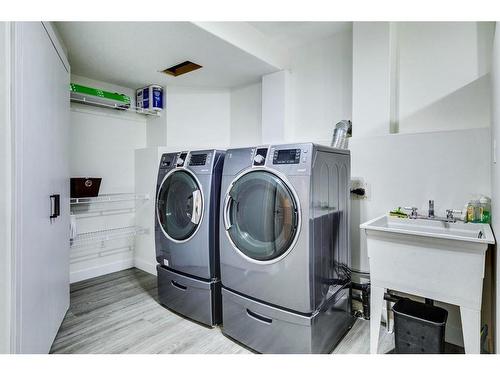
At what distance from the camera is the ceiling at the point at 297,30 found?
2492mm

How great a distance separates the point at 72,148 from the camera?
2928 millimetres

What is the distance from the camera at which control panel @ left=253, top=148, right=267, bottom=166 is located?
1699 mm

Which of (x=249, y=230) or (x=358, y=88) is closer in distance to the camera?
(x=249, y=230)

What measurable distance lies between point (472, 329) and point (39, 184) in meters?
2.36

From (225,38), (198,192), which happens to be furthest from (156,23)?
(198,192)

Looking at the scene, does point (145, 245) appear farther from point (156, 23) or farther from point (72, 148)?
point (156, 23)

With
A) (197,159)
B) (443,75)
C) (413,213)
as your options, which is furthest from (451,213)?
(197,159)

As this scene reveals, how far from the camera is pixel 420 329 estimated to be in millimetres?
1516

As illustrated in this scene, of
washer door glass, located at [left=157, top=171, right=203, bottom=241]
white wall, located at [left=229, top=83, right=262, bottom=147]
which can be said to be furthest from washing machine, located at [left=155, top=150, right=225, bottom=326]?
white wall, located at [left=229, top=83, right=262, bottom=147]

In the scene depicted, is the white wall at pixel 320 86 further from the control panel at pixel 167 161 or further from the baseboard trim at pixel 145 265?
the baseboard trim at pixel 145 265

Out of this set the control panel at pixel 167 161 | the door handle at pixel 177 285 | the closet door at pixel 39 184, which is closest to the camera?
the closet door at pixel 39 184

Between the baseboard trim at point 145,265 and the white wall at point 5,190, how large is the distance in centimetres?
201

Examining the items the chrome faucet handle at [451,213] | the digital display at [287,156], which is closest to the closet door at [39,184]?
the digital display at [287,156]
